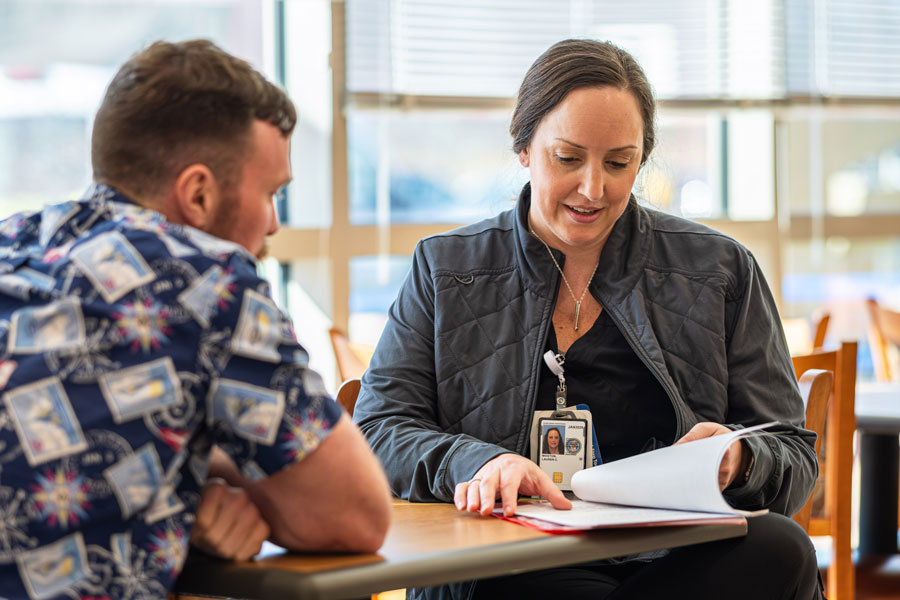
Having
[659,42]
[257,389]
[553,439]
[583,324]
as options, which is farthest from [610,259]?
[659,42]

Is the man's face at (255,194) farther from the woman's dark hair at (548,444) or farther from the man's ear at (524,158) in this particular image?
the man's ear at (524,158)

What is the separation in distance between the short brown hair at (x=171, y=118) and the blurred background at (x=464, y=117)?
233cm

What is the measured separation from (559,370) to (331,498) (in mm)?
832

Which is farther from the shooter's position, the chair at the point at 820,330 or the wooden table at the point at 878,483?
the chair at the point at 820,330

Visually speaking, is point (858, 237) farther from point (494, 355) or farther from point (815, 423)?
point (494, 355)

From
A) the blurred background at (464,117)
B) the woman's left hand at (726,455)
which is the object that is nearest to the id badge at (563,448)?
the woman's left hand at (726,455)

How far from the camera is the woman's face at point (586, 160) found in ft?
6.13

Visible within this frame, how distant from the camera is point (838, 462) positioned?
2691mm

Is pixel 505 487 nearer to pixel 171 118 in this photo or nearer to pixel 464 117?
pixel 171 118

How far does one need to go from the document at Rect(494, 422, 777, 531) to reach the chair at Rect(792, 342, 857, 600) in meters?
1.12

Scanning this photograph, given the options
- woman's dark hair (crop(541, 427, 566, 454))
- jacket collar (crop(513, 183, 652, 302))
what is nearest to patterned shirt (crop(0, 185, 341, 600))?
woman's dark hair (crop(541, 427, 566, 454))

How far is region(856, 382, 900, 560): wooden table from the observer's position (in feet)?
10.5

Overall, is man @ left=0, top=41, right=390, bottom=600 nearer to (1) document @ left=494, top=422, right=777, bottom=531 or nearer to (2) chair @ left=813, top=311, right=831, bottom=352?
(1) document @ left=494, top=422, right=777, bottom=531

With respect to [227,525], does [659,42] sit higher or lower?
higher
